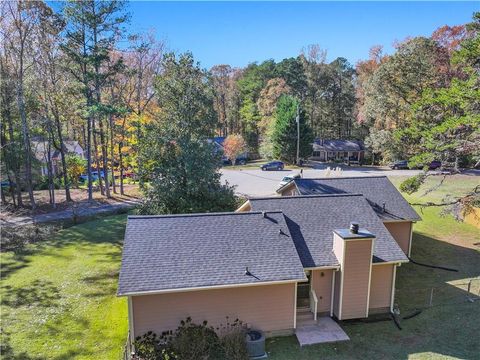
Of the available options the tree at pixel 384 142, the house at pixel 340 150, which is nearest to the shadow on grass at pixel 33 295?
the tree at pixel 384 142

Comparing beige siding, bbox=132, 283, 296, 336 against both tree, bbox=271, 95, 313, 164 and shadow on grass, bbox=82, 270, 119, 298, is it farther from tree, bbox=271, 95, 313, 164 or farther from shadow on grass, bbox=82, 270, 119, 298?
tree, bbox=271, 95, 313, 164

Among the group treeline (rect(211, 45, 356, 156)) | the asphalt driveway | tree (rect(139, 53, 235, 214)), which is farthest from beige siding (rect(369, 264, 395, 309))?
treeline (rect(211, 45, 356, 156))

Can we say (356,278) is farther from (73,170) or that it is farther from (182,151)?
(73,170)

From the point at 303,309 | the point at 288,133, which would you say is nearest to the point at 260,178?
the point at 288,133

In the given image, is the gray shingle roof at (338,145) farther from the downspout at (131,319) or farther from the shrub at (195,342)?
the downspout at (131,319)

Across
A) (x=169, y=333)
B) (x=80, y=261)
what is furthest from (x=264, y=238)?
(x=80, y=261)

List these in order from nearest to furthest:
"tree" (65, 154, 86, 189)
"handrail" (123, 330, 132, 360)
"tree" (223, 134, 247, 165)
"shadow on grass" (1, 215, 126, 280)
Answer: "handrail" (123, 330, 132, 360)
"shadow on grass" (1, 215, 126, 280)
"tree" (65, 154, 86, 189)
"tree" (223, 134, 247, 165)
